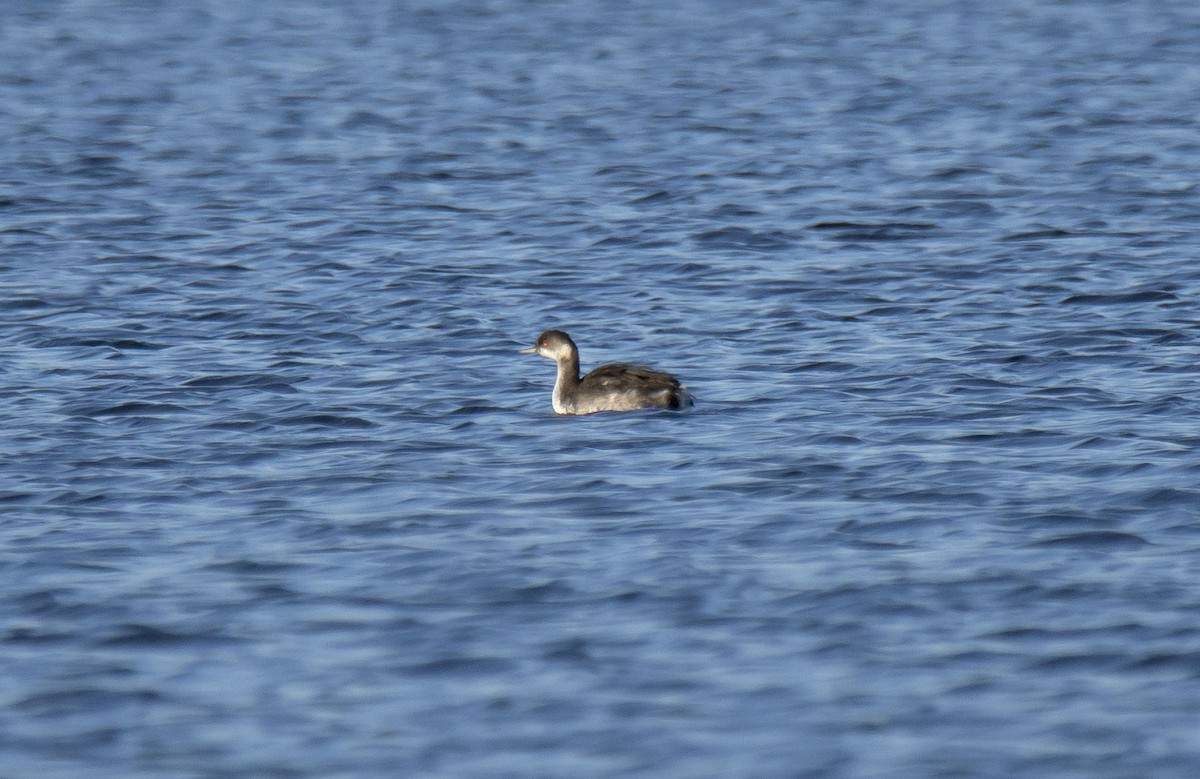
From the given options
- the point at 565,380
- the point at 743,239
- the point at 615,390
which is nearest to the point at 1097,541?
the point at 615,390

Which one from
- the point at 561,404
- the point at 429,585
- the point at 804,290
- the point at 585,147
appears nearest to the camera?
the point at 429,585

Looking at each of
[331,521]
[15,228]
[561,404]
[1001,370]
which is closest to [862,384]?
[1001,370]

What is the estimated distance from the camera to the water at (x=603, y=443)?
330 inches

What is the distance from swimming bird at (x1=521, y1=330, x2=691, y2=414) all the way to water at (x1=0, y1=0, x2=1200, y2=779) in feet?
0.50

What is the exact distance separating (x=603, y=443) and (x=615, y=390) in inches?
31.5

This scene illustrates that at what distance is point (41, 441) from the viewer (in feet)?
43.1

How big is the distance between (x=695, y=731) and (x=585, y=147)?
2002 cm

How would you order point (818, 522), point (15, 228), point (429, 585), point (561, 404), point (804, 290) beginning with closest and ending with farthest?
point (429, 585) < point (818, 522) < point (561, 404) < point (804, 290) < point (15, 228)

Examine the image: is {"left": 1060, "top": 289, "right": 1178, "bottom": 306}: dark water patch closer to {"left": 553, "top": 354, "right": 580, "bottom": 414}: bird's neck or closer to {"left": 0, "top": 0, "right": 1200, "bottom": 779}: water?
{"left": 0, "top": 0, "right": 1200, "bottom": 779}: water

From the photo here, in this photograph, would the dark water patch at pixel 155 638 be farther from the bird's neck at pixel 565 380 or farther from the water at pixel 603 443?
the bird's neck at pixel 565 380

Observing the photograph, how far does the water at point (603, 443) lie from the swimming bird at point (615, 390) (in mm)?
154

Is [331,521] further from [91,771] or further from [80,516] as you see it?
[91,771]

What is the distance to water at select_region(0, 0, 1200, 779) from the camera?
838 cm

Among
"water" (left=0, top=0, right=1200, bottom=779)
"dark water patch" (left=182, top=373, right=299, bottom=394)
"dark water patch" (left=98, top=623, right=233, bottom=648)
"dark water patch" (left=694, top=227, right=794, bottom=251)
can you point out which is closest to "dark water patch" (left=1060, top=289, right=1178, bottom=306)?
"water" (left=0, top=0, right=1200, bottom=779)
